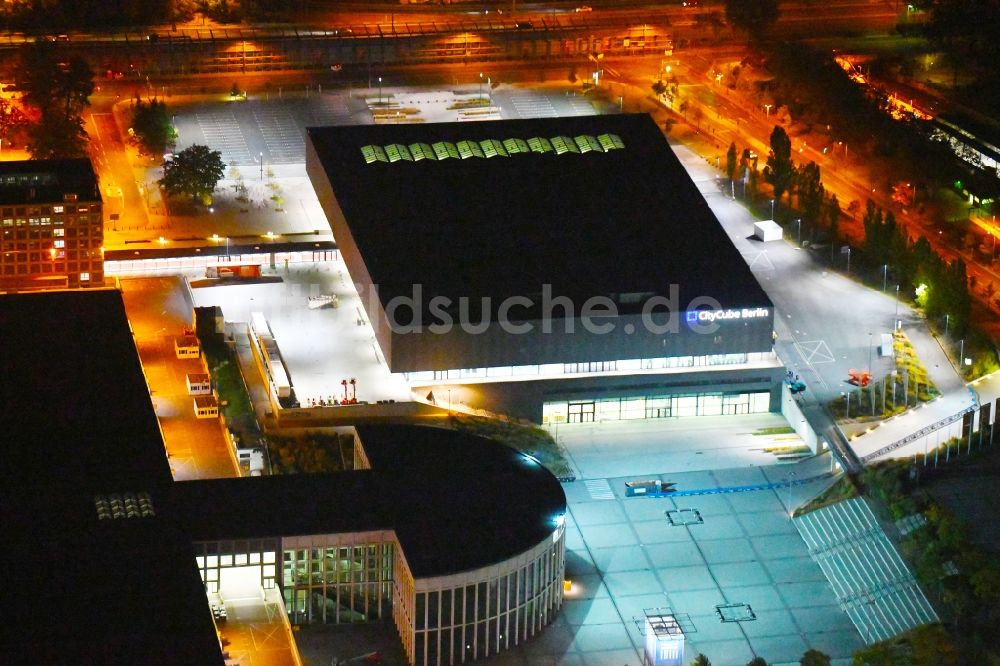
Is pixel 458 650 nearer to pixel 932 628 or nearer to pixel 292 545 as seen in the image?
pixel 292 545

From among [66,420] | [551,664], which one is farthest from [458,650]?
[66,420]

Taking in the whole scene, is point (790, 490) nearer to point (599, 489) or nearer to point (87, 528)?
point (599, 489)

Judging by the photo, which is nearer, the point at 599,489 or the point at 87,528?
the point at 87,528

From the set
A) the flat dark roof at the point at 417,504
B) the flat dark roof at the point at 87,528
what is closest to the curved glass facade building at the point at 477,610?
the flat dark roof at the point at 417,504

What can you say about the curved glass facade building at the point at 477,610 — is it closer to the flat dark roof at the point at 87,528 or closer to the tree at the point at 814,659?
the flat dark roof at the point at 87,528

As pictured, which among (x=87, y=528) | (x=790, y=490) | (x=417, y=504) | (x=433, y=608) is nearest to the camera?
(x=433, y=608)

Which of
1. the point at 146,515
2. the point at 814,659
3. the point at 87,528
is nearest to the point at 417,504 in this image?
the point at 146,515
